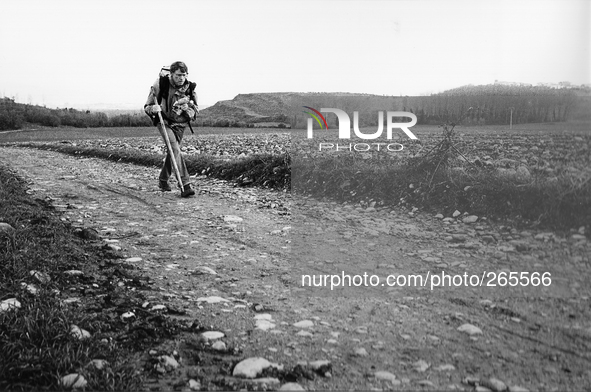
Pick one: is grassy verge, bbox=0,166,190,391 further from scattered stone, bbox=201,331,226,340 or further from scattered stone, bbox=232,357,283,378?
Result: scattered stone, bbox=232,357,283,378

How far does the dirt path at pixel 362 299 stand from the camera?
7.58 feet

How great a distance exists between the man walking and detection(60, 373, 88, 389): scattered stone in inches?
239

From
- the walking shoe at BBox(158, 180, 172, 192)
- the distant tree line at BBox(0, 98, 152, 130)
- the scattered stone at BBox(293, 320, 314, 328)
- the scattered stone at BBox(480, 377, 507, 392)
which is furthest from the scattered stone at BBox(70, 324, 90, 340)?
the distant tree line at BBox(0, 98, 152, 130)

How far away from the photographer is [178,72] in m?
8.05

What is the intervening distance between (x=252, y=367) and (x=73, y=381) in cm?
85

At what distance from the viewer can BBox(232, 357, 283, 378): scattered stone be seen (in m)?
2.28

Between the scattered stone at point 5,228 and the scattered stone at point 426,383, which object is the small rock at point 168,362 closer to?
the scattered stone at point 426,383

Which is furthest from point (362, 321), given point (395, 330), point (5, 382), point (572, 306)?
point (5, 382)

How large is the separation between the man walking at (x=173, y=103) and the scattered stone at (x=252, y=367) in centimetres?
Result: 604

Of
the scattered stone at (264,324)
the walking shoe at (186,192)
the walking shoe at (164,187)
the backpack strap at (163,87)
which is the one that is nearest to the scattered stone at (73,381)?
the scattered stone at (264,324)

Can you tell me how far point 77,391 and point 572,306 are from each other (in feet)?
9.78

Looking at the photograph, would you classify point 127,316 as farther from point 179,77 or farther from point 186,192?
point 179,77

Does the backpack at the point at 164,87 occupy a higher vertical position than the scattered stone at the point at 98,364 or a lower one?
higher

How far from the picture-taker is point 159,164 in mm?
12664
